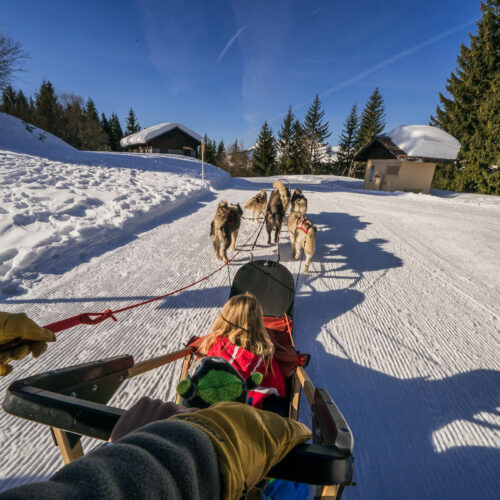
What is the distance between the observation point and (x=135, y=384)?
2127 mm

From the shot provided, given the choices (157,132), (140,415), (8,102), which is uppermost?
(8,102)

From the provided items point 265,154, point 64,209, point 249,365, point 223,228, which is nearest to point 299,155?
point 265,154

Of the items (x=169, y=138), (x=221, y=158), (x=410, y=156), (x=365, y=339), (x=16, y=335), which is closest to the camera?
(x=16, y=335)

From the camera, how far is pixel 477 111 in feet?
59.9

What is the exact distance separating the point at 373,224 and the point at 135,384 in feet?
25.7

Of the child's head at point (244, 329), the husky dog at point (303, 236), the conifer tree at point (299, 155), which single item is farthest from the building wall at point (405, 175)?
the conifer tree at point (299, 155)

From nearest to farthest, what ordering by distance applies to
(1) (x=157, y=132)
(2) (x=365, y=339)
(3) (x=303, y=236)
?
(2) (x=365, y=339), (3) (x=303, y=236), (1) (x=157, y=132)

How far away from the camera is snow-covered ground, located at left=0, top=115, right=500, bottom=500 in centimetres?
171

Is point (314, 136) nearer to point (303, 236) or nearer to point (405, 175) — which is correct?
point (405, 175)

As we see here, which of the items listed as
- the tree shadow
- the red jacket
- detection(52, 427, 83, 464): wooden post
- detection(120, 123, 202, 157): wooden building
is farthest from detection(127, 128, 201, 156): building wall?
detection(52, 427, 83, 464): wooden post

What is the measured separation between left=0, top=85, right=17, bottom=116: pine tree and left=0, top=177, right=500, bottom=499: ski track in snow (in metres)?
32.1

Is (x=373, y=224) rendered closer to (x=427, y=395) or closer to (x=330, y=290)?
(x=330, y=290)

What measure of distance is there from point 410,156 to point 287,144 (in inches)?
1026

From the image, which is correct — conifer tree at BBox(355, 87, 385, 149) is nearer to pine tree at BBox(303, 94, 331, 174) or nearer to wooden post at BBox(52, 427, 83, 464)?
pine tree at BBox(303, 94, 331, 174)
